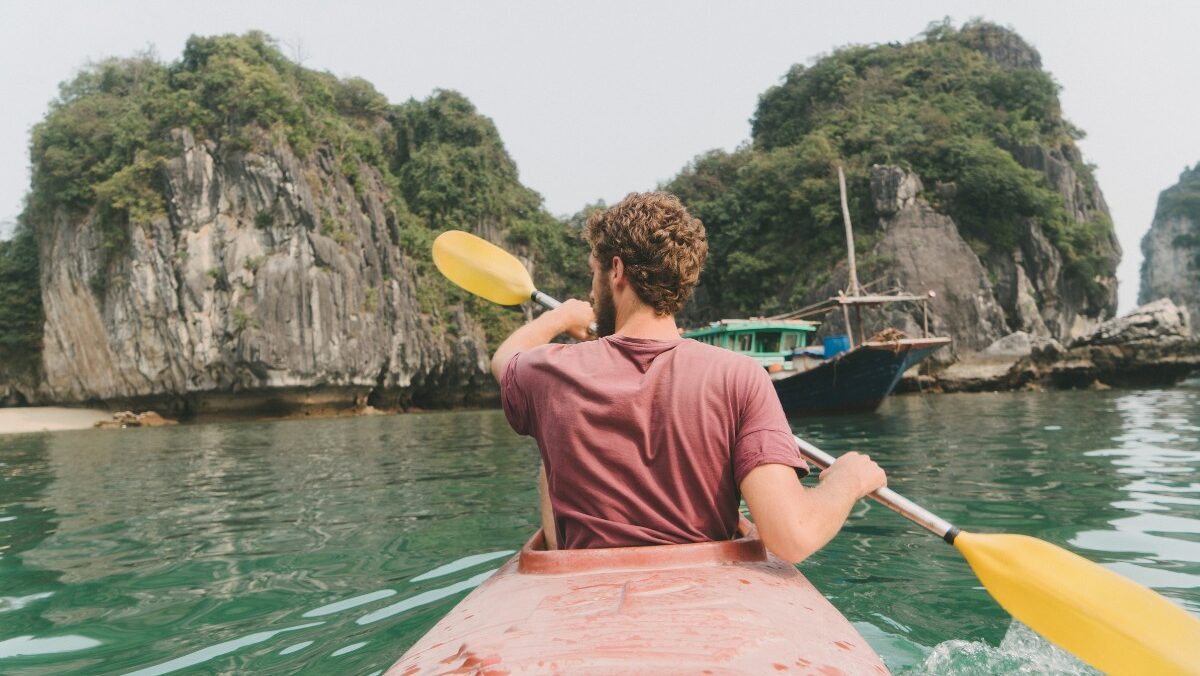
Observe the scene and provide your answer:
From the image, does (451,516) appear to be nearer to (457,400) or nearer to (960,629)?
(960,629)

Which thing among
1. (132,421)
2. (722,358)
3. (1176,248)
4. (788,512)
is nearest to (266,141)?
(132,421)

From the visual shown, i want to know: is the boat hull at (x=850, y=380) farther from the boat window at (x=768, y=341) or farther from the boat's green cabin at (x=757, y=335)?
the boat window at (x=768, y=341)

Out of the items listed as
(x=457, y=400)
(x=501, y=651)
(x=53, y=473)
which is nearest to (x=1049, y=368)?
(x=457, y=400)

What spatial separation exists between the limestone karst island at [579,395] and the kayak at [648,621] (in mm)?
10

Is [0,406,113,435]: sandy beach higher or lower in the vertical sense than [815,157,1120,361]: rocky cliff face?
lower

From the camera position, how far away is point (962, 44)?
43.9 metres

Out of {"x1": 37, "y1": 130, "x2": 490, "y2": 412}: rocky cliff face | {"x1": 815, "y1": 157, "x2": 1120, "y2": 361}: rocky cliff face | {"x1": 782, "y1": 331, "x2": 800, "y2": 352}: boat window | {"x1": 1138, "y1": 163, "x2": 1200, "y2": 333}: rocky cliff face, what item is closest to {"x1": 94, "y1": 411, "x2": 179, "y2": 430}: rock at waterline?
{"x1": 37, "y1": 130, "x2": 490, "y2": 412}: rocky cliff face

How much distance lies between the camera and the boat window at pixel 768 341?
18547mm

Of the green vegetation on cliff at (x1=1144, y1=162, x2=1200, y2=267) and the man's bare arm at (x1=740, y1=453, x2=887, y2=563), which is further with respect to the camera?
the green vegetation on cliff at (x1=1144, y1=162, x2=1200, y2=267)

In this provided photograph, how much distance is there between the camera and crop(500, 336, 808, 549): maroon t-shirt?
158 centimetres

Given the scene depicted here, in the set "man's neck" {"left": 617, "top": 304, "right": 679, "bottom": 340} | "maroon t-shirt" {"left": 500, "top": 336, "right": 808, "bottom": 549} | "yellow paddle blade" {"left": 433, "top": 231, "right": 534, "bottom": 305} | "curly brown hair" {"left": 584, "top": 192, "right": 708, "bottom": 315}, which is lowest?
"maroon t-shirt" {"left": 500, "top": 336, "right": 808, "bottom": 549}

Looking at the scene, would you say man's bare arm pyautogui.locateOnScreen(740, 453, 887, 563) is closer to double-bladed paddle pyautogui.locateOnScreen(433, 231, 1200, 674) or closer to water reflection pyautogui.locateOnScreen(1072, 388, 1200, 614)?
double-bladed paddle pyautogui.locateOnScreen(433, 231, 1200, 674)

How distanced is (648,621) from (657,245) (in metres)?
0.79

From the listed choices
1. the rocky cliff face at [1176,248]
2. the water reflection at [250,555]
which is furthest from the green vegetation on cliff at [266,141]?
the rocky cliff face at [1176,248]
